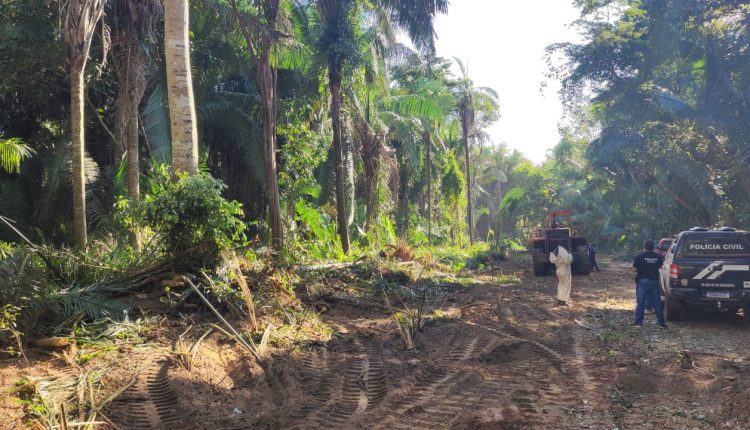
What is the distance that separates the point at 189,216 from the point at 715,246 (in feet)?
31.2

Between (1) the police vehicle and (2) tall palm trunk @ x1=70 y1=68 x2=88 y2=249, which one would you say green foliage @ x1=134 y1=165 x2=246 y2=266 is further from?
(1) the police vehicle

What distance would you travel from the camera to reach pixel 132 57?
13039 mm

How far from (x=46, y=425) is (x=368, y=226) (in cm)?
1988

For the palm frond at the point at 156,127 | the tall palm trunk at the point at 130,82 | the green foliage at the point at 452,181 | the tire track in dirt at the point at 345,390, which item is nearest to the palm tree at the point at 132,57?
the tall palm trunk at the point at 130,82

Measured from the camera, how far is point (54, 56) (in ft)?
46.2

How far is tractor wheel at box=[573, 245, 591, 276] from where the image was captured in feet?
68.9

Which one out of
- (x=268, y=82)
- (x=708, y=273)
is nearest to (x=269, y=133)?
(x=268, y=82)

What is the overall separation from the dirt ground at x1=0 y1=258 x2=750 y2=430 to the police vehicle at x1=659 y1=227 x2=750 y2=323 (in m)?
0.58

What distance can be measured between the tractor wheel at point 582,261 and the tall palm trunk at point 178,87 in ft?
51.4

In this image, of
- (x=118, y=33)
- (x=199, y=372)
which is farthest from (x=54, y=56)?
(x=199, y=372)

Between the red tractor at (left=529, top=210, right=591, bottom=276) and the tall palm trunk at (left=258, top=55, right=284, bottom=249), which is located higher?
the tall palm trunk at (left=258, top=55, right=284, bottom=249)

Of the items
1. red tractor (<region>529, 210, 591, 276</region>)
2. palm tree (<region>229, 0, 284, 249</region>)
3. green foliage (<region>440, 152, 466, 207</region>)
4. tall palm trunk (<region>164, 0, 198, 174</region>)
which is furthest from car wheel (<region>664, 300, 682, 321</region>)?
green foliage (<region>440, 152, 466, 207</region>)

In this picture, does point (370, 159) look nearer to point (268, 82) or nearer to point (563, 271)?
point (268, 82)

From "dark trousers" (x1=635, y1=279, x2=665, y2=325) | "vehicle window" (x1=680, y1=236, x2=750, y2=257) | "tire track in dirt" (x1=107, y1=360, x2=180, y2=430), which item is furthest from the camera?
"dark trousers" (x1=635, y1=279, x2=665, y2=325)
